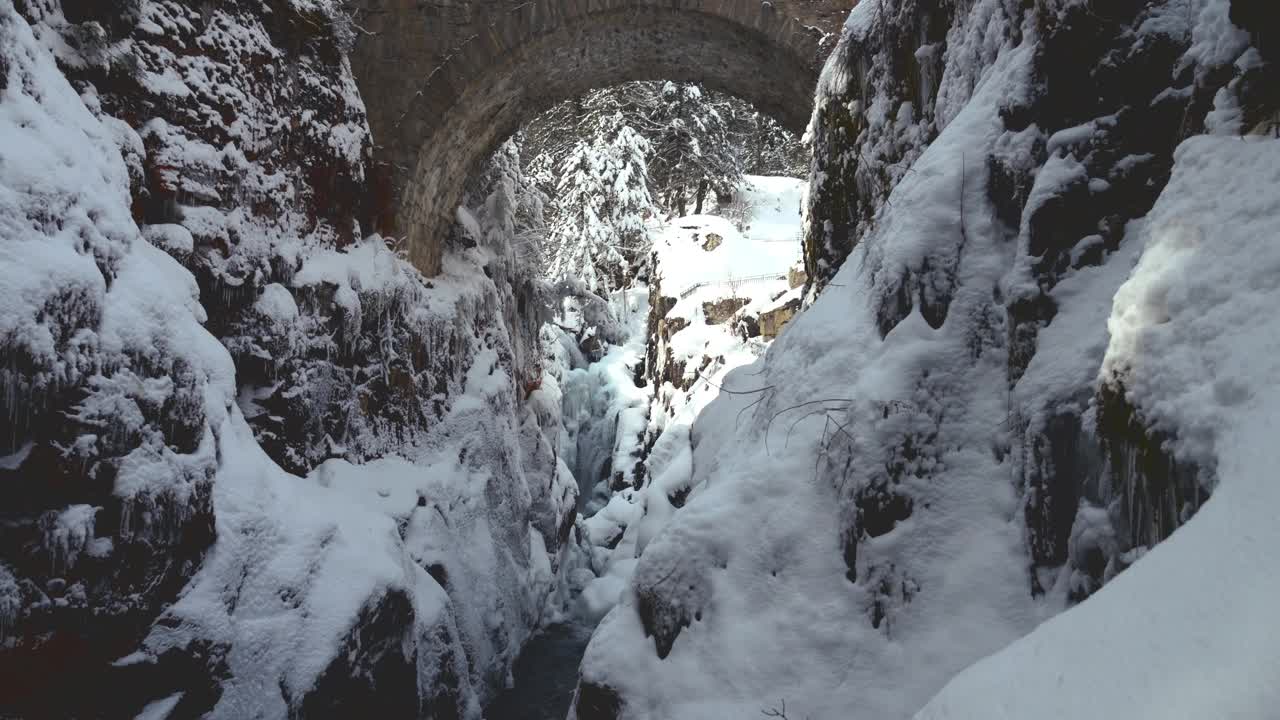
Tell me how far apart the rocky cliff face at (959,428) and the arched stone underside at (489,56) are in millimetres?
4232

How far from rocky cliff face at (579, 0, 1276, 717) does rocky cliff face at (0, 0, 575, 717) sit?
2241 millimetres

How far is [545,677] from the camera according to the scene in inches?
327

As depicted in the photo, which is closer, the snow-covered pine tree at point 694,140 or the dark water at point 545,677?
the dark water at point 545,677

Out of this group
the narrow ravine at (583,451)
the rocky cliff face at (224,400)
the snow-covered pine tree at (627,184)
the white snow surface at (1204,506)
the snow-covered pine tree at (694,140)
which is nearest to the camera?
the white snow surface at (1204,506)

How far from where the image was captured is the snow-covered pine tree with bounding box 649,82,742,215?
19578 millimetres

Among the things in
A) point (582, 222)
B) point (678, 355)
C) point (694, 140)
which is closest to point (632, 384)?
point (678, 355)

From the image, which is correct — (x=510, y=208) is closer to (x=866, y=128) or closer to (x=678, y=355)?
(x=678, y=355)

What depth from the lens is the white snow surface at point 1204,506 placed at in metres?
1.13

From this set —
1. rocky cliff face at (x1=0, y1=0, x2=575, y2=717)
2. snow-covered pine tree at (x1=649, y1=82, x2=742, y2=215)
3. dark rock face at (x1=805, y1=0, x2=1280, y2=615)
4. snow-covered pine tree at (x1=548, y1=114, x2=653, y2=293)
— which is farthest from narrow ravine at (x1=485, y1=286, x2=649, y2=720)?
dark rock face at (x1=805, y1=0, x2=1280, y2=615)

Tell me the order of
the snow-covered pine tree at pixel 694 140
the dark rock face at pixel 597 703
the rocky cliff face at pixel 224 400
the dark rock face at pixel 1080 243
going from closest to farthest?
the dark rock face at pixel 1080 243
the dark rock face at pixel 597 703
the rocky cliff face at pixel 224 400
the snow-covered pine tree at pixel 694 140

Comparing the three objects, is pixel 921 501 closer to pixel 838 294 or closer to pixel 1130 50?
pixel 838 294

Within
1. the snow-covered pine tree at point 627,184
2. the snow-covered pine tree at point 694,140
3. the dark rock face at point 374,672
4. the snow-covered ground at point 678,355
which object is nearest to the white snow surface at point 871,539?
the dark rock face at point 374,672

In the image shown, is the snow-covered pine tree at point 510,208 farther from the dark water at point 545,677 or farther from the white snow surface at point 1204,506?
the white snow surface at point 1204,506

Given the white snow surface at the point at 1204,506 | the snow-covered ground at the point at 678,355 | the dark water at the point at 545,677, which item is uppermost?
the white snow surface at the point at 1204,506
